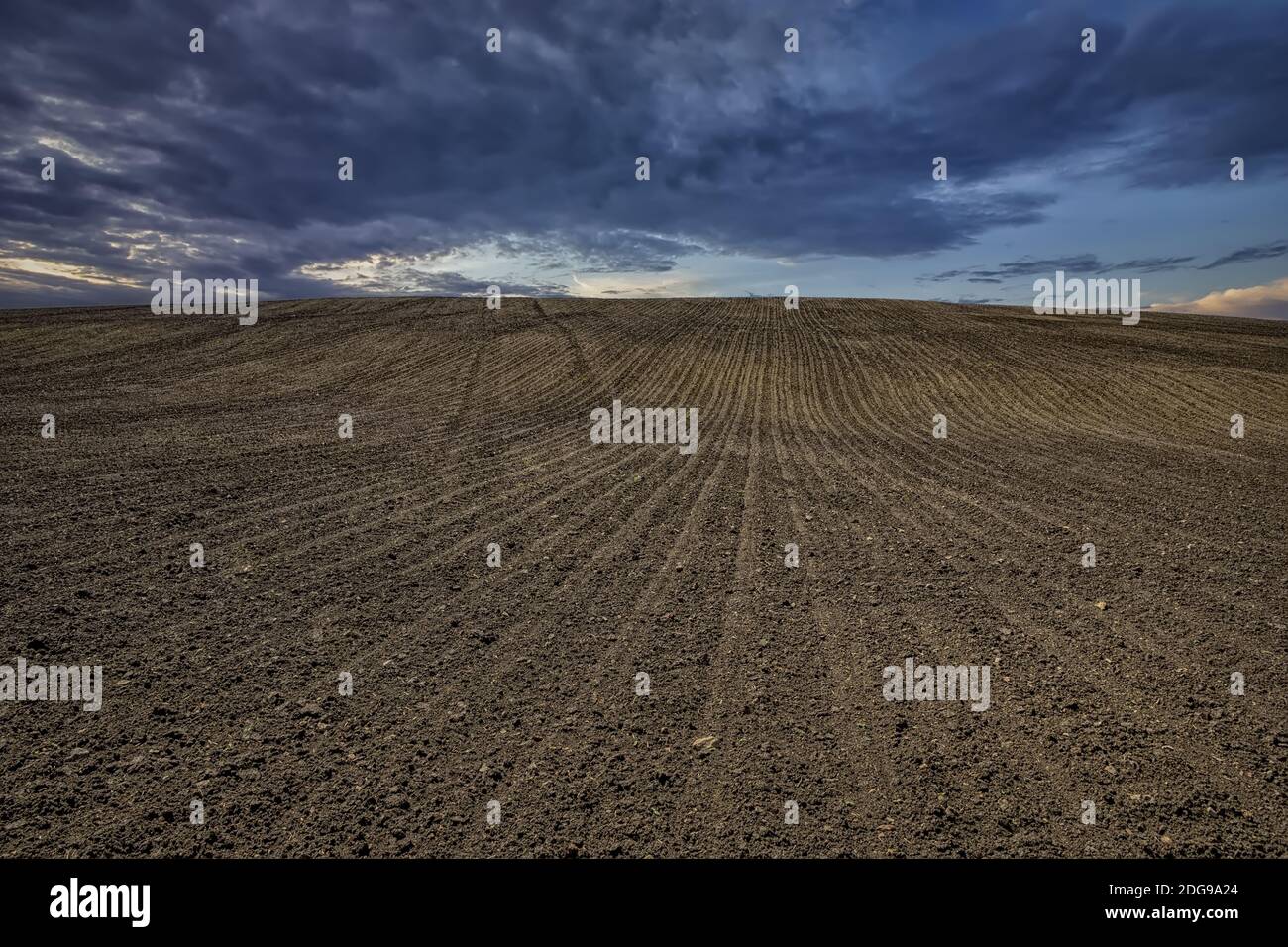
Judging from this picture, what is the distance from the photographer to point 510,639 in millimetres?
6414

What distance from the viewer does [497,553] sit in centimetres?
867

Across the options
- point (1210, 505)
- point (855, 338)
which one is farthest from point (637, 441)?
point (855, 338)

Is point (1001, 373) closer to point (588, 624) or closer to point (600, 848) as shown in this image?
point (588, 624)

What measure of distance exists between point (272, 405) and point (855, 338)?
1213 inches

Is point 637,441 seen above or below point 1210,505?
above

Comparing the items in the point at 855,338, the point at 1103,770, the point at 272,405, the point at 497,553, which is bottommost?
the point at 1103,770

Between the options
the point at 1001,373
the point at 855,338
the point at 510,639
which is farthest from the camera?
the point at 855,338

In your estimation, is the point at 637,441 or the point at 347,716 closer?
the point at 347,716

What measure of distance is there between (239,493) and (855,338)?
114 ft

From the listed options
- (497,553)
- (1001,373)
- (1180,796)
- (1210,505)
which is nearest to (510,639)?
(497,553)

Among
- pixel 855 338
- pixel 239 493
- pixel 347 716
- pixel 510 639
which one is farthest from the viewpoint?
pixel 855 338
